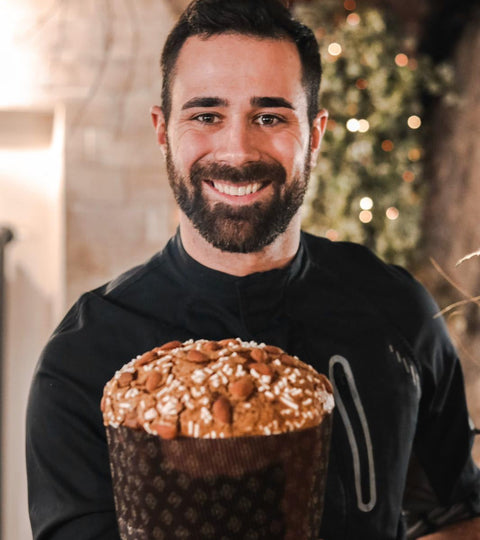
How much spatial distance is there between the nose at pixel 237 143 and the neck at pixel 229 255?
17 centimetres

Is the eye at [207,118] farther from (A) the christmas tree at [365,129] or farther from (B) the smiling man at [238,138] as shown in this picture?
(A) the christmas tree at [365,129]

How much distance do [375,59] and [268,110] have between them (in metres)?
2.89

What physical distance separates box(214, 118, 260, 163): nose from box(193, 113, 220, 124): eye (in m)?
0.03

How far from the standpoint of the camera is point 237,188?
1210 millimetres

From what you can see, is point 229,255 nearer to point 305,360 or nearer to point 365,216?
point 305,360

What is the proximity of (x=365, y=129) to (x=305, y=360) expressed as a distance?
2.90 metres

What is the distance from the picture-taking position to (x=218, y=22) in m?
1.25

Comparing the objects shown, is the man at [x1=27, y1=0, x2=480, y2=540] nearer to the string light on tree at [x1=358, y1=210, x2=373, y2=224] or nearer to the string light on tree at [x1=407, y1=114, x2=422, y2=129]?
the string light on tree at [x1=358, y1=210, x2=373, y2=224]

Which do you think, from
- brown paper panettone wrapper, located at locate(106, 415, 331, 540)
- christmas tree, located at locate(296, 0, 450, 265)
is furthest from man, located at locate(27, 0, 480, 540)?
christmas tree, located at locate(296, 0, 450, 265)

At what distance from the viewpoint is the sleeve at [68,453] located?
1100 millimetres

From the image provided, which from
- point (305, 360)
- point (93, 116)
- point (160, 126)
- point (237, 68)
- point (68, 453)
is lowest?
point (68, 453)

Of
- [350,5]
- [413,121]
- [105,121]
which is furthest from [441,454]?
[350,5]

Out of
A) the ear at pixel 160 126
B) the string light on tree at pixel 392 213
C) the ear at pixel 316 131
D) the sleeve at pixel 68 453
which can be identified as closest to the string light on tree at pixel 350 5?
the string light on tree at pixel 392 213

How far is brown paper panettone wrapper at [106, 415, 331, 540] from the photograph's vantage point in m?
0.82
